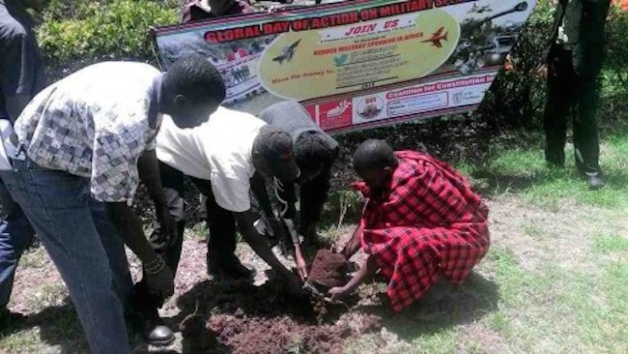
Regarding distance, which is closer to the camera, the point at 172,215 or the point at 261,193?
the point at 172,215

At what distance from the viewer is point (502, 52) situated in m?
5.98

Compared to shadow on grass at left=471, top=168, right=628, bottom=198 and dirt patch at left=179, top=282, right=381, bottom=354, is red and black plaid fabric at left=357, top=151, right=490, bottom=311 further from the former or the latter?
shadow on grass at left=471, top=168, right=628, bottom=198

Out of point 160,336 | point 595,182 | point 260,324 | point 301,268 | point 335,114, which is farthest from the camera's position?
point 335,114

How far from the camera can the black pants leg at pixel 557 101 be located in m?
5.45

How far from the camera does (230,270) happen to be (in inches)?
178

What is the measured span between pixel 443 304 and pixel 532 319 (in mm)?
510

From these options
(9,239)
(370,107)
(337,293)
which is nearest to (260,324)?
(337,293)

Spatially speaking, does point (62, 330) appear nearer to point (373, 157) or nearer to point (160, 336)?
point (160, 336)

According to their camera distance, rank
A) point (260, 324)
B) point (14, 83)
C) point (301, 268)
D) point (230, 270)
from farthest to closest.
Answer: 1. point (230, 270)
2. point (301, 268)
3. point (260, 324)
4. point (14, 83)

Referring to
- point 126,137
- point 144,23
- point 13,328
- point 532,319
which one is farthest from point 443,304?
point 144,23

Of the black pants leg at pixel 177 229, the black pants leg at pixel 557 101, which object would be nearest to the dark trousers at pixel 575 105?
the black pants leg at pixel 557 101

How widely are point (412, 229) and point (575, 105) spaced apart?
2.38 m

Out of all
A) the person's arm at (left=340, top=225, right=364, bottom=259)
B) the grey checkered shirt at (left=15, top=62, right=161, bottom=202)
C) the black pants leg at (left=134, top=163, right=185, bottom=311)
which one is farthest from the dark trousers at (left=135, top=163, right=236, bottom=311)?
the grey checkered shirt at (left=15, top=62, right=161, bottom=202)

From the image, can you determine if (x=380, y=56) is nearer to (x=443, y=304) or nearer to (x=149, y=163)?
(x=443, y=304)
